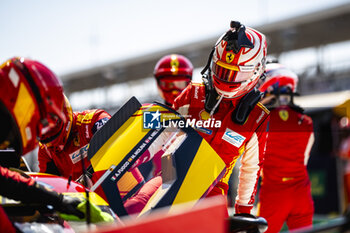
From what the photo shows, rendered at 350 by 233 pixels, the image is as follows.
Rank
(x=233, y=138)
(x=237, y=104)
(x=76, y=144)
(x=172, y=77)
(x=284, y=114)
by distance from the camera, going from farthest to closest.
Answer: (x=172, y=77)
(x=284, y=114)
(x=76, y=144)
(x=237, y=104)
(x=233, y=138)

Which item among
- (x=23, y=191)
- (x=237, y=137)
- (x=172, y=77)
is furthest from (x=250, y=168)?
(x=172, y=77)

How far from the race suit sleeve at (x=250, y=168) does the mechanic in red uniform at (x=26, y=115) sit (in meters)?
1.58

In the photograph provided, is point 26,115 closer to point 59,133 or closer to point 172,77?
point 59,133

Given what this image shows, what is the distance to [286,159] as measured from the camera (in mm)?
5402

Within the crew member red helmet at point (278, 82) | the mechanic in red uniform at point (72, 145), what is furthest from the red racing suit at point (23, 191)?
the crew member red helmet at point (278, 82)

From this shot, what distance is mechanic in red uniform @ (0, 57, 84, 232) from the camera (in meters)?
2.07

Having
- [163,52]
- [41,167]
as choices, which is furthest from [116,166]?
[163,52]

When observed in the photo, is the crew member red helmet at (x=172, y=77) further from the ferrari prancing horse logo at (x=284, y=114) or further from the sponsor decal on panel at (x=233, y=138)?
the sponsor decal on panel at (x=233, y=138)

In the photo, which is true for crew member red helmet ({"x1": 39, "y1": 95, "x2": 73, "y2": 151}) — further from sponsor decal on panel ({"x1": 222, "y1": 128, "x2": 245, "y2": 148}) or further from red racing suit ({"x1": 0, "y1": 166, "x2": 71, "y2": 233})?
sponsor decal on panel ({"x1": 222, "y1": 128, "x2": 245, "y2": 148})

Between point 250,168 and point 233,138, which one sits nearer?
point 233,138

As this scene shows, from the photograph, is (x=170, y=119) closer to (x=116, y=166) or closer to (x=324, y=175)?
(x=116, y=166)

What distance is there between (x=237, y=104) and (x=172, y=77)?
312 cm

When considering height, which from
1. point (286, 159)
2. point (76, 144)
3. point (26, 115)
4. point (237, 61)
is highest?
point (237, 61)

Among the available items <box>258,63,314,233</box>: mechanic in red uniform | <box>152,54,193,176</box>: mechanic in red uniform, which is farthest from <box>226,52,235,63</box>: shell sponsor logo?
<box>152,54,193,176</box>: mechanic in red uniform
